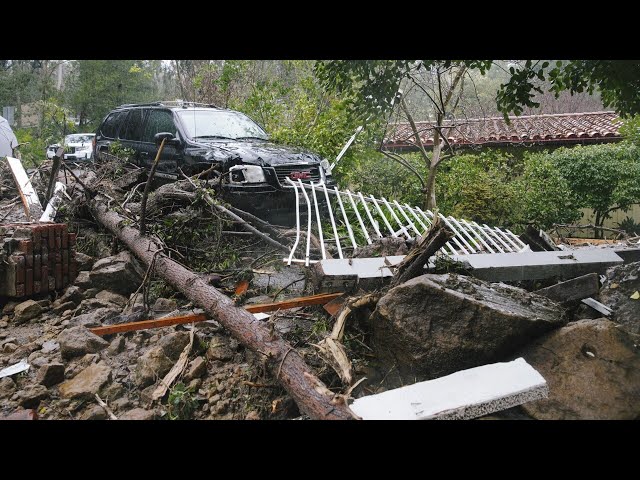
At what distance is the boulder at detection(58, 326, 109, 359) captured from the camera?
9.65 feet

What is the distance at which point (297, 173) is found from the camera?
4.70 meters

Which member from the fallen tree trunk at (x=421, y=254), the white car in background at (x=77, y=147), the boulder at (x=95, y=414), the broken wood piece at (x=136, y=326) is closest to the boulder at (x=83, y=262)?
the white car in background at (x=77, y=147)

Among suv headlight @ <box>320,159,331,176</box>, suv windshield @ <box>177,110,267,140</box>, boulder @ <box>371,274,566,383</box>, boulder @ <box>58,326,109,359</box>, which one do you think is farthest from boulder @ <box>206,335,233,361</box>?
suv windshield @ <box>177,110,267,140</box>

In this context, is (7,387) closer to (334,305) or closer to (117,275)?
(117,275)

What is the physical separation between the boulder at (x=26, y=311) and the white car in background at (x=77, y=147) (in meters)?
1.36

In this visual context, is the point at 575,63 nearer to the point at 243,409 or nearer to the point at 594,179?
the point at 594,179

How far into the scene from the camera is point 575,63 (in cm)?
359

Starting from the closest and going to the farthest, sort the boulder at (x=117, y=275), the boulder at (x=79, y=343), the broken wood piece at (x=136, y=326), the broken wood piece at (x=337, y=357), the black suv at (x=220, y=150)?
the broken wood piece at (x=337, y=357)
the boulder at (x=79, y=343)
the broken wood piece at (x=136, y=326)
the boulder at (x=117, y=275)
the black suv at (x=220, y=150)

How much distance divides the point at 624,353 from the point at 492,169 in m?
2.08

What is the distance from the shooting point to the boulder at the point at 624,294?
3.14 m

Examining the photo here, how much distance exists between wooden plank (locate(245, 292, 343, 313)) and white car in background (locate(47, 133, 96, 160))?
232 centimetres

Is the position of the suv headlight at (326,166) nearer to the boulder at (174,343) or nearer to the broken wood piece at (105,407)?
the boulder at (174,343)

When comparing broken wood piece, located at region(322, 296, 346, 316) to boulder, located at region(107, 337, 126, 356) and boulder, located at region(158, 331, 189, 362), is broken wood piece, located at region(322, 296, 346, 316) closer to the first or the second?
boulder, located at region(158, 331, 189, 362)
